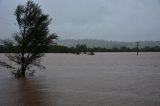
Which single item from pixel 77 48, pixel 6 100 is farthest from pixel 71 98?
pixel 77 48

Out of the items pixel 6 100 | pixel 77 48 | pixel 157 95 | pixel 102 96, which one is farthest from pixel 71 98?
pixel 77 48

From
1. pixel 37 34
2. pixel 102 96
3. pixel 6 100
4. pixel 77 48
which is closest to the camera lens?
pixel 6 100

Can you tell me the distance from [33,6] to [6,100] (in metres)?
14.7

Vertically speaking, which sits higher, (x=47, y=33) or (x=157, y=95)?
(x=47, y=33)

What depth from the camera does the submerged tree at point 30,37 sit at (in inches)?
1121

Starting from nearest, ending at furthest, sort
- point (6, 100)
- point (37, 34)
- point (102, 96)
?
1. point (6, 100)
2. point (102, 96)
3. point (37, 34)

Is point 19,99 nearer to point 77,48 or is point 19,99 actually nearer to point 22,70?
point 22,70

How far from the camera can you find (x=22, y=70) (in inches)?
1161

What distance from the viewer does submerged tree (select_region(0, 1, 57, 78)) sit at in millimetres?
28484

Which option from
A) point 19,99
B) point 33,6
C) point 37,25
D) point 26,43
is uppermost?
point 33,6

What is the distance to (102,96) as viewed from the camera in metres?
16.9

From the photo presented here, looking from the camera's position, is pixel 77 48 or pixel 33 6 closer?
pixel 33 6

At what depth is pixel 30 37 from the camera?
1125 inches

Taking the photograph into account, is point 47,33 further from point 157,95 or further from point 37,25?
point 157,95
